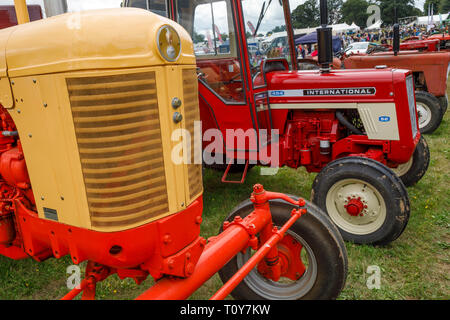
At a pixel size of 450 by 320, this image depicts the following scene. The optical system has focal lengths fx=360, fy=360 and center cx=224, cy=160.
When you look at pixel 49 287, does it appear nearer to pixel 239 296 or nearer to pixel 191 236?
pixel 239 296

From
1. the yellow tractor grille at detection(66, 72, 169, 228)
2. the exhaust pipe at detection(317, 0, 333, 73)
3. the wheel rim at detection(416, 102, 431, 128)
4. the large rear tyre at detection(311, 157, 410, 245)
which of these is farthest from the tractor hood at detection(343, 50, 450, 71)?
the yellow tractor grille at detection(66, 72, 169, 228)

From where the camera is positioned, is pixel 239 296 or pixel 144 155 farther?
pixel 239 296

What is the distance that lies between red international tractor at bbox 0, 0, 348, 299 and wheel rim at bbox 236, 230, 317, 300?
0.56 m

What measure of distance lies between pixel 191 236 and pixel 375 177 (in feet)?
6.37

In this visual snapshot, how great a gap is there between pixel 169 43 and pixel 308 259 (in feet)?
4.73

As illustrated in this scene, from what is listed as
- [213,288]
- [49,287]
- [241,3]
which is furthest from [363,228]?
[49,287]

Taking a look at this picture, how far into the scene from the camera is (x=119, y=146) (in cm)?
127

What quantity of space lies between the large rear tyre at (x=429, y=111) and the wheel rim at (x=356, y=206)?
402 centimetres

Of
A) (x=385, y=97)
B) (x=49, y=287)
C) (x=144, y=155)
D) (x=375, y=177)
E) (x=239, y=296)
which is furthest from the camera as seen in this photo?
(x=385, y=97)

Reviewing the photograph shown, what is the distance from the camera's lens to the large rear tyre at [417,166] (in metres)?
3.97

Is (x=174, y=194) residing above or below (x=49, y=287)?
above

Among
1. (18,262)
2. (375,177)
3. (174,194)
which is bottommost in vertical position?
(18,262)

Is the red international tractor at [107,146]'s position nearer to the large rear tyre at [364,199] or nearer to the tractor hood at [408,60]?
the large rear tyre at [364,199]

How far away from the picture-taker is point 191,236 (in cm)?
153
